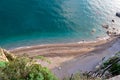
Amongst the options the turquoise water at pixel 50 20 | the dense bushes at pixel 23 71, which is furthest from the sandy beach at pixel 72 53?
the dense bushes at pixel 23 71

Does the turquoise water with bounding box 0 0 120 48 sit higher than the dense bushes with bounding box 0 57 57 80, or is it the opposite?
the turquoise water with bounding box 0 0 120 48

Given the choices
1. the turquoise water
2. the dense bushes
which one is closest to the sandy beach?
the turquoise water

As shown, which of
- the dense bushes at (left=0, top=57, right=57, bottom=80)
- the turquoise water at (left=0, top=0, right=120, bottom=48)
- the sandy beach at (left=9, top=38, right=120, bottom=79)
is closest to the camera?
the dense bushes at (left=0, top=57, right=57, bottom=80)

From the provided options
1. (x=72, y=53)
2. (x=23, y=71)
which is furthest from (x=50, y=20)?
(x=23, y=71)

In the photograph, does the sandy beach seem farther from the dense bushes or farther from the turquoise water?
the dense bushes

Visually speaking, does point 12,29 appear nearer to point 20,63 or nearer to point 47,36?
point 47,36

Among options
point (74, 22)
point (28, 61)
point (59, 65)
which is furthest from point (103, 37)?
point (28, 61)
